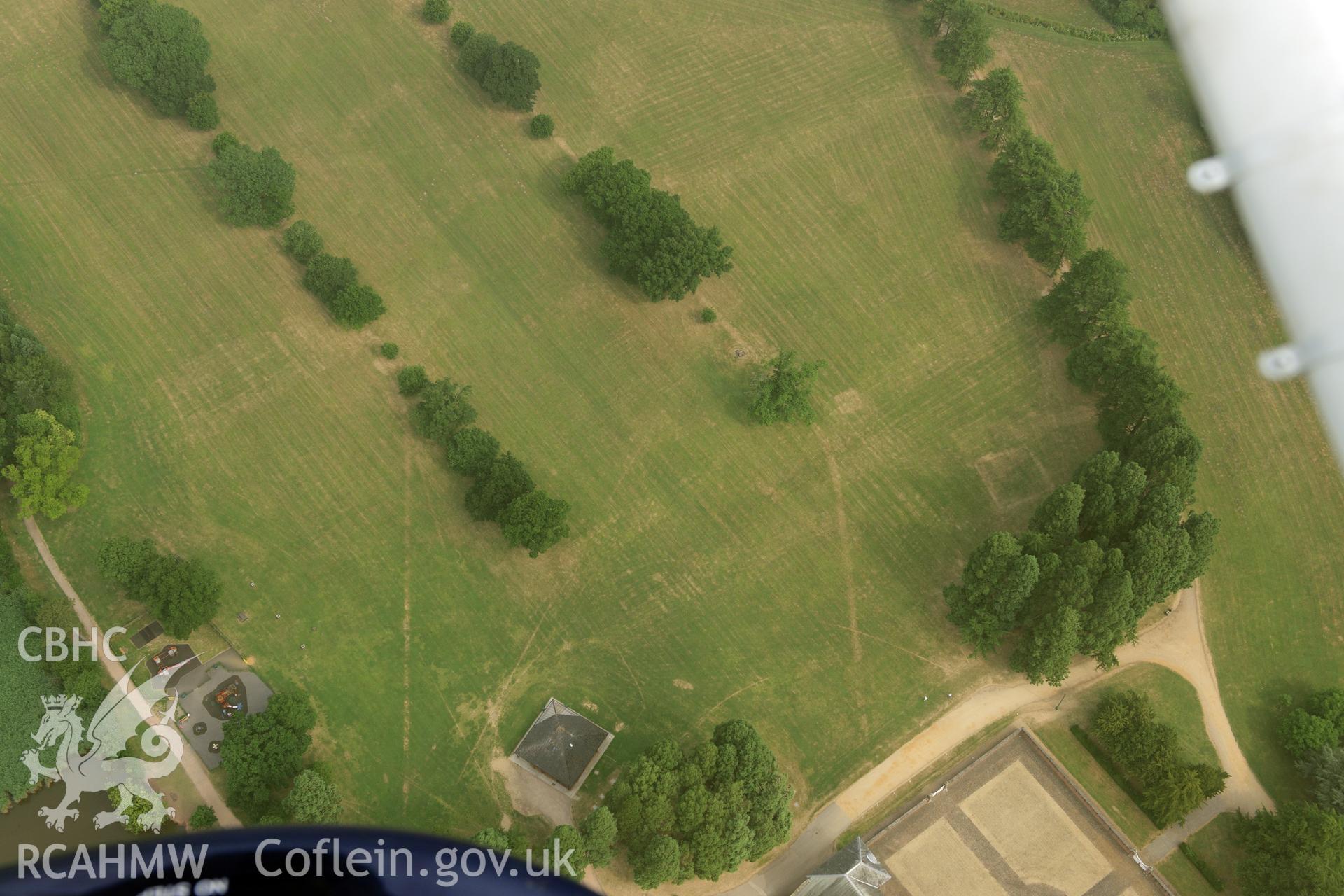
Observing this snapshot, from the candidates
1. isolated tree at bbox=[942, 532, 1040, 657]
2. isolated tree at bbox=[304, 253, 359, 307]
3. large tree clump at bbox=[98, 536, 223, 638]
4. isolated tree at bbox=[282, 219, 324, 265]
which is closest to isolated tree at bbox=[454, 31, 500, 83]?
isolated tree at bbox=[282, 219, 324, 265]

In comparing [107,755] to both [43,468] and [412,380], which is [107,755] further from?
[412,380]

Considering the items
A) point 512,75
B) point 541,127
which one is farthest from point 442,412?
point 512,75

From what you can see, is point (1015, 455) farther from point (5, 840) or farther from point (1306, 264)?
point (5, 840)

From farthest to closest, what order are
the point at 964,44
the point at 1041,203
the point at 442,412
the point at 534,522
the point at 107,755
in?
the point at 964,44 → the point at 1041,203 → the point at 442,412 → the point at 534,522 → the point at 107,755

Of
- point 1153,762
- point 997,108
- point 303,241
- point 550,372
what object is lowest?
point 550,372

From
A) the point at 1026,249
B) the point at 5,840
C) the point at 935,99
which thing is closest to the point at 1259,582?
Answer: the point at 1026,249

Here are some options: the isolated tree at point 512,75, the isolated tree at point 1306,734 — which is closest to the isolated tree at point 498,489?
the isolated tree at point 512,75
